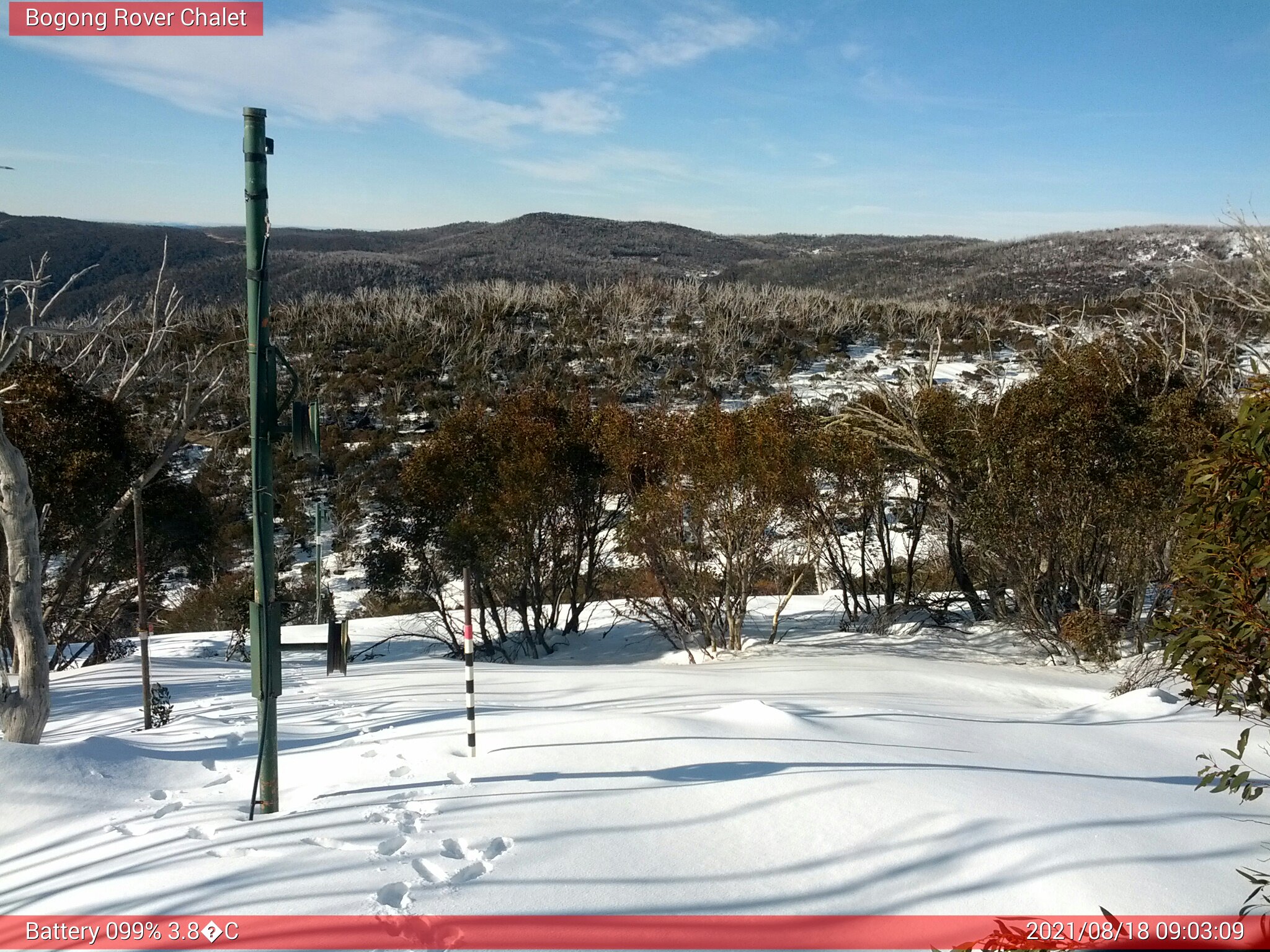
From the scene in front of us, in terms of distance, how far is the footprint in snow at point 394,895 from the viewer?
3551 mm

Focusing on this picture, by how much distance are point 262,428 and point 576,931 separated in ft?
9.56

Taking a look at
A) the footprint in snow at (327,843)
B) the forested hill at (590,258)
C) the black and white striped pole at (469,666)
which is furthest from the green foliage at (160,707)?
the forested hill at (590,258)

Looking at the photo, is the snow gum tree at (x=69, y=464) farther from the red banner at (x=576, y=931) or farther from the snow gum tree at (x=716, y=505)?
the snow gum tree at (x=716, y=505)

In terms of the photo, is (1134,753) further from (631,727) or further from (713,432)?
(713,432)

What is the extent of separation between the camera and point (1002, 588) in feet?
52.7

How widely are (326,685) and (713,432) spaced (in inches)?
292

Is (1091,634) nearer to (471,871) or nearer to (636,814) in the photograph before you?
(636,814)

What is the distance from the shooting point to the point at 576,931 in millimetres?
3426

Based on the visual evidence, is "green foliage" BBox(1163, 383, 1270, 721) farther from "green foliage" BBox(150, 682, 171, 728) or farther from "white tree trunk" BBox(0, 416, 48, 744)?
"green foliage" BBox(150, 682, 171, 728)

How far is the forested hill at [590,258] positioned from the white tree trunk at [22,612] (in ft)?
162

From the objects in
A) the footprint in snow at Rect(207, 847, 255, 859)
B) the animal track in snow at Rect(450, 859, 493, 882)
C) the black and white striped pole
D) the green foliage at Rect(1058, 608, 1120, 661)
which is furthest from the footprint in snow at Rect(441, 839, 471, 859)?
the green foliage at Rect(1058, 608, 1120, 661)

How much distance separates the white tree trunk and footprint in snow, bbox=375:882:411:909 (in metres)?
4.46

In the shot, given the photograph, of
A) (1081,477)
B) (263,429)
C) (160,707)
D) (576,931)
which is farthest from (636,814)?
(1081,477)

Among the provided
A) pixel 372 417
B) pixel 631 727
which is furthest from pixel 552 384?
pixel 631 727
